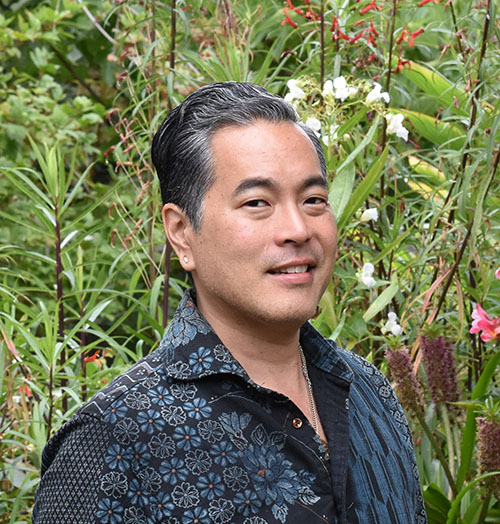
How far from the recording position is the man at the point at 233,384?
129cm

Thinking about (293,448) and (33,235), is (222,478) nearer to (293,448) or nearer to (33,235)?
(293,448)

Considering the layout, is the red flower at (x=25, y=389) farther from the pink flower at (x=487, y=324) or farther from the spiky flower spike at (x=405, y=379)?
the pink flower at (x=487, y=324)

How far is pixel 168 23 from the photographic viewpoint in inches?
110

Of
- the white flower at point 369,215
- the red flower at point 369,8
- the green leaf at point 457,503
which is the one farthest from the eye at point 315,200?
the red flower at point 369,8

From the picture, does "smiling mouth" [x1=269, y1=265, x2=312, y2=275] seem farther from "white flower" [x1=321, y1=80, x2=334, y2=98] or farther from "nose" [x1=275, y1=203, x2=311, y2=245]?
"white flower" [x1=321, y1=80, x2=334, y2=98]

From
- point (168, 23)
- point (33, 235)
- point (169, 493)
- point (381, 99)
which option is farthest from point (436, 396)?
point (33, 235)

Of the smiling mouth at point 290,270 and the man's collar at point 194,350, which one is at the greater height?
the smiling mouth at point 290,270

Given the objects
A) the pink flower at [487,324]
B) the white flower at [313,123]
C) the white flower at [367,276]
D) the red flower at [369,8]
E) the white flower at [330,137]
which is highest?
the red flower at [369,8]

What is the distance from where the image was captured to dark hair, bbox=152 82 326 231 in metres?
1.41

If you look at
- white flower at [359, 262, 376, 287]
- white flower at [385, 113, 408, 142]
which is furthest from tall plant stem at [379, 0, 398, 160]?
white flower at [359, 262, 376, 287]

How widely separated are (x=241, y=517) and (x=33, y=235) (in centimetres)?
284

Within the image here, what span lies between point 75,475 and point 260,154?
487mm

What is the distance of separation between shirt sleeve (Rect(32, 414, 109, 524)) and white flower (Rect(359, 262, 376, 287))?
1.11 metres

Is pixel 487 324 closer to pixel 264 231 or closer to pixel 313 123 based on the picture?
pixel 313 123
